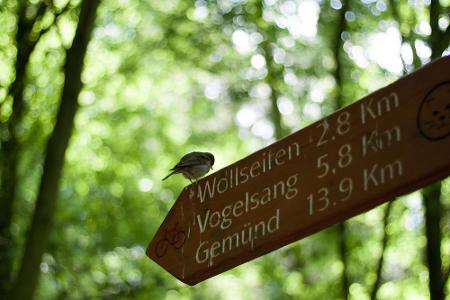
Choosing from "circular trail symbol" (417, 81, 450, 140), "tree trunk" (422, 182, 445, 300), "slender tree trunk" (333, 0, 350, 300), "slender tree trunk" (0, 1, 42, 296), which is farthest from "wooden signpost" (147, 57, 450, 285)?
"slender tree trunk" (0, 1, 42, 296)

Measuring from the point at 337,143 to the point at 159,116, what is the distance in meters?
8.49

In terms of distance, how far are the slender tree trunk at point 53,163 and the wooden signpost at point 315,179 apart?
2511mm

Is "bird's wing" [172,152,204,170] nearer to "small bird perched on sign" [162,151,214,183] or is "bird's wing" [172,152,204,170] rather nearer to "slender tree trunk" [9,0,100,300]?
"small bird perched on sign" [162,151,214,183]

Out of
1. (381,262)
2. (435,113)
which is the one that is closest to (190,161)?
(435,113)

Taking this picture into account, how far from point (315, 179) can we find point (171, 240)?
0.80m

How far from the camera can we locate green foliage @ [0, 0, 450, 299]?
790cm

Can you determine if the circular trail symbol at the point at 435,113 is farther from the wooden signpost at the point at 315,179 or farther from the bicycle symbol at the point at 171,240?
the bicycle symbol at the point at 171,240

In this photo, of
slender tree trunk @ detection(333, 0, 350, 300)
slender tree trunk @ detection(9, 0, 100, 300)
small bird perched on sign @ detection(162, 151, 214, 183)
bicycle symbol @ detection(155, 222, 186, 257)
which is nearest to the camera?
bicycle symbol @ detection(155, 222, 186, 257)

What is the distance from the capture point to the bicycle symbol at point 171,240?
291 cm

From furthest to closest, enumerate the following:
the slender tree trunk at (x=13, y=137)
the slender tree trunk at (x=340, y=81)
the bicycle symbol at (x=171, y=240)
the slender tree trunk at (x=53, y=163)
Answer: the slender tree trunk at (x=13, y=137) → the slender tree trunk at (x=340, y=81) → the slender tree trunk at (x=53, y=163) → the bicycle symbol at (x=171, y=240)

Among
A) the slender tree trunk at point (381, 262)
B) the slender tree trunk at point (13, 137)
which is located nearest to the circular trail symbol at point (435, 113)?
the slender tree trunk at point (381, 262)

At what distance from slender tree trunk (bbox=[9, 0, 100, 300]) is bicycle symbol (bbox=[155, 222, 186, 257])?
253cm

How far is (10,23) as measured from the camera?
8.32 metres

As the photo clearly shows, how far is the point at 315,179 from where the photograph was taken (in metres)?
2.46
